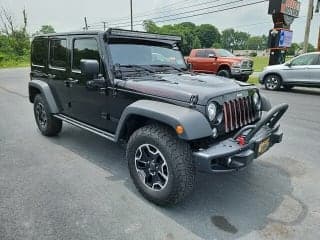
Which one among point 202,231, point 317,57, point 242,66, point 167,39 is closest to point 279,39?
point 242,66

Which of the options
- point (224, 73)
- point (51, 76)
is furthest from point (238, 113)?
point (224, 73)

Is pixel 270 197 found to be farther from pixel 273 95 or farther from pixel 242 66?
pixel 242 66

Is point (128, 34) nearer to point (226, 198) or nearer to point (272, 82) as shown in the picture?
point (226, 198)

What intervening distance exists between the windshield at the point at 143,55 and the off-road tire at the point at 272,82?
9.06 m

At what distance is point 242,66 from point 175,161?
13.0 metres

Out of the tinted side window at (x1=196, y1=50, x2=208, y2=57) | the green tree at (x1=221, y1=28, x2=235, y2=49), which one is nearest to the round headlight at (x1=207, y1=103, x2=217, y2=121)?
the tinted side window at (x1=196, y1=50, x2=208, y2=57)

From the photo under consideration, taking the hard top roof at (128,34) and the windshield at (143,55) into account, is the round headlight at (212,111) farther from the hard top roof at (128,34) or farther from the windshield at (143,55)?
the hard top roof at (128,34)

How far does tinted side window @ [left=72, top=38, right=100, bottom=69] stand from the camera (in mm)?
4348

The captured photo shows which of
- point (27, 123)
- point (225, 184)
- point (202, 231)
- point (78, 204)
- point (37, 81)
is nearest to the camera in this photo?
Answer: point (202, 231)

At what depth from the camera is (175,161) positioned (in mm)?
3160

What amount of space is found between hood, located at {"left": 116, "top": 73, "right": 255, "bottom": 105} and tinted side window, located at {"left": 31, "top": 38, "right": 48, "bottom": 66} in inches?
93.2

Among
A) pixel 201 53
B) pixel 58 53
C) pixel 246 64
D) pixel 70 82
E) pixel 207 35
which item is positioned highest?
pixel 207 35

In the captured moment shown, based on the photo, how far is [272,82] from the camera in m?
13.1

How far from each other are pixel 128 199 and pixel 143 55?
203 cm
